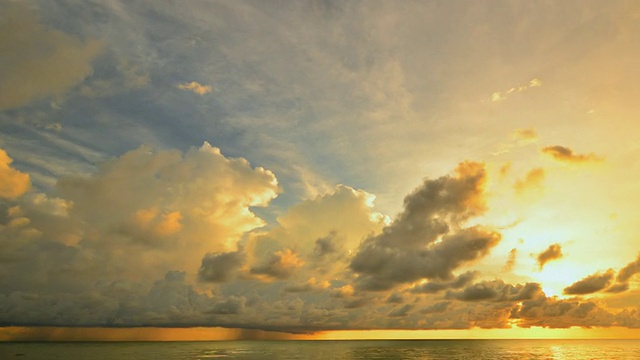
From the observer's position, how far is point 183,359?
569ft

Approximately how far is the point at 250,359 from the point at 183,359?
27466 millimetres

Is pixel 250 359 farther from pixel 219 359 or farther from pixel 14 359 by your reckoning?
pixel 14 359

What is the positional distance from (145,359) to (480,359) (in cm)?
14036

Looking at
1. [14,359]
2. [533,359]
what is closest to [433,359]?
[533,359]

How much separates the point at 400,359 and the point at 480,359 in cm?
3264

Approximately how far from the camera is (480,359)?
17325 cm

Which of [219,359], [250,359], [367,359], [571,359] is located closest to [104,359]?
[219,359]

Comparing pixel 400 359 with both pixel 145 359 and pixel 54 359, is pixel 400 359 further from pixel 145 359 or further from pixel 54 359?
pixel 54 359

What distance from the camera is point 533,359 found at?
172m

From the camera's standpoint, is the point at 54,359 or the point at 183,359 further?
the point at 54,359

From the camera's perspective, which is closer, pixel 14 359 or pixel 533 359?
pixel 533 359

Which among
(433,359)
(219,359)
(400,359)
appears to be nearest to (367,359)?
(400,359)

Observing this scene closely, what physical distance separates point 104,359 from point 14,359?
42.0 metres

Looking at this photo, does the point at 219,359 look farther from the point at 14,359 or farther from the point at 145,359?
the point at 14,359
